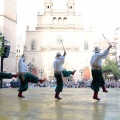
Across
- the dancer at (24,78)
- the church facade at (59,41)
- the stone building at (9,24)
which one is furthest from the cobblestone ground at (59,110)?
the church facade at (59,41)

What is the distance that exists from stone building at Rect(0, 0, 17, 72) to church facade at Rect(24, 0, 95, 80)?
21.0 m

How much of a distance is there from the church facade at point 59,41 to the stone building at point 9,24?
2102cm

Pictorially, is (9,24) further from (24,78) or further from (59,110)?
(59,110)

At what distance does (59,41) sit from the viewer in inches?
2168

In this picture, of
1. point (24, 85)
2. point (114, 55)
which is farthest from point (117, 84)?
point (114, 55)

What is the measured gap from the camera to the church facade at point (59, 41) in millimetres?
53344

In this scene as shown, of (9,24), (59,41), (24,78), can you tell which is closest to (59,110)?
(24,78)

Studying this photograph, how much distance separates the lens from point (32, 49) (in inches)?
2194

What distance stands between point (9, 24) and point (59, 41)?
83.4ft

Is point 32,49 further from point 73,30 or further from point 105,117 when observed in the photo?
point 105,117

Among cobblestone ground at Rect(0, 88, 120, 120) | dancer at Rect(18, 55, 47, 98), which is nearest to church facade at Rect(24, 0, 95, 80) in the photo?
dancer at Rect(18, 55, 47, 98)

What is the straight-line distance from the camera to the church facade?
5334 cm

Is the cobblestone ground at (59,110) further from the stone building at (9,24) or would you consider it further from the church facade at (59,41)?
the church facade at (59,41)

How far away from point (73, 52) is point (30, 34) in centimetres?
1029
